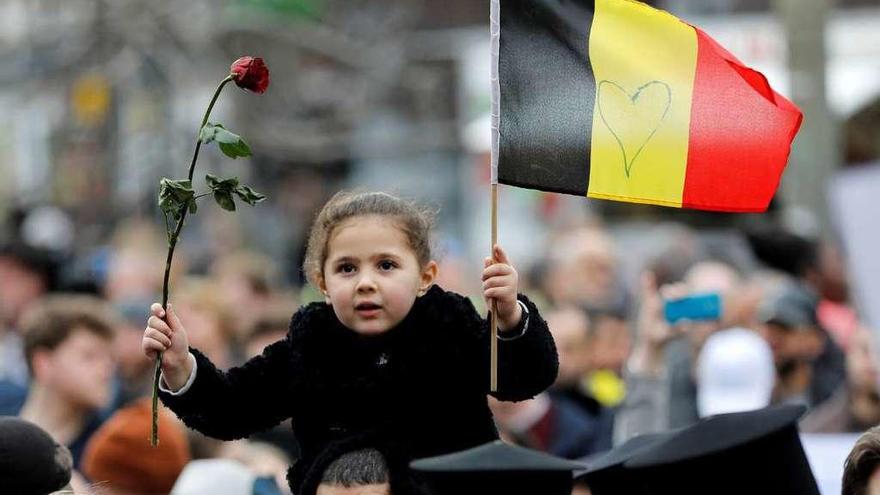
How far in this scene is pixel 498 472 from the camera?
4309 mm

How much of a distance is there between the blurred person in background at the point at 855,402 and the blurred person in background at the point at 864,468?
404 centimetres

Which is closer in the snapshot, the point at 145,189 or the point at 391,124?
the point at 145,189

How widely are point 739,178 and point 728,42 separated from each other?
19.4 metres

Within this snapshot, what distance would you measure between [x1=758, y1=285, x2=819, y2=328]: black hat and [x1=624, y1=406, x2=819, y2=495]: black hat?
4.82 m

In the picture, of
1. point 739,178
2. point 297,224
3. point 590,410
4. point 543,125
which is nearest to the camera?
point 543,125

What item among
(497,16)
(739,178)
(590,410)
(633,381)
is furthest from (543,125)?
(590,410)

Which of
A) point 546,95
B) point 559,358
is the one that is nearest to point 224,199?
point 546,95

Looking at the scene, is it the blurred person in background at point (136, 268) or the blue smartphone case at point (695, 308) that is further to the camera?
the blurred person in background at point (136, 268)

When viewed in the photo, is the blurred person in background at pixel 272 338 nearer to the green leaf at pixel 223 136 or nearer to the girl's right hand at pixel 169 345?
the girl's right hand at pixel 169 345

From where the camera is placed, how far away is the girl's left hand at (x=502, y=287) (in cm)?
476

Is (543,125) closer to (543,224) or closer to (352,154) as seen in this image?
(543,224)

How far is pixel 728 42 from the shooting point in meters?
24.8

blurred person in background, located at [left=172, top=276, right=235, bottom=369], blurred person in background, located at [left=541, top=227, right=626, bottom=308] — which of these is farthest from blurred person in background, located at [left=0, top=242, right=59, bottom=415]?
blurred person in background, located at [left=541, top=227, right=626, bottom=308]

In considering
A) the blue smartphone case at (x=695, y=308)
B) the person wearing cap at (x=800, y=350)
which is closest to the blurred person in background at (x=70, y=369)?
the blue smartphone case at (x=695, y=308)
